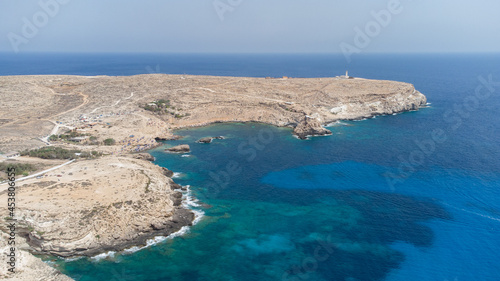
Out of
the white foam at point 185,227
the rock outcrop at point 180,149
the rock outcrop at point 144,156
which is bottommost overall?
the white foam at point 185,227

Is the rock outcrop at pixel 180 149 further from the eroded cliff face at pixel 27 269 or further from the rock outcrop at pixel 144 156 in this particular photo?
the eroded cliff face at pixel 27 269

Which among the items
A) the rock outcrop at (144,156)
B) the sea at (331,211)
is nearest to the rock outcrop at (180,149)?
the sea at (331,211)

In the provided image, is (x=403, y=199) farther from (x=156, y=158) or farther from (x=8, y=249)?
(x=8, y=249)

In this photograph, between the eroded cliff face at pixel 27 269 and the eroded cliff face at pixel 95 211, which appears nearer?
the eroded cliff face at pixel 27 269

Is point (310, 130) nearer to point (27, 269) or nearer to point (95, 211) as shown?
point (95, 211)

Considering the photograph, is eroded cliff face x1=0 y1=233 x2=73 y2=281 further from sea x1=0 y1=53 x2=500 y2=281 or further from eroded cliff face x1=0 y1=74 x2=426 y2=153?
eroded cliff face x1=0 y1=74 x2=426 y2=153

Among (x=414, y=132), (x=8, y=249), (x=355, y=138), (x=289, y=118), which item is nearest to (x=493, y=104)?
(x=414, y=132)

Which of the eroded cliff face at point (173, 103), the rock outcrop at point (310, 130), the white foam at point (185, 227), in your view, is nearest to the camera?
the white foam at point (185, 227)

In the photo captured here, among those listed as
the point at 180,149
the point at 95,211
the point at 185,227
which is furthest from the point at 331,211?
the point at 180,149
